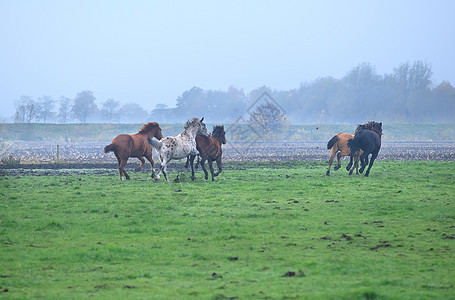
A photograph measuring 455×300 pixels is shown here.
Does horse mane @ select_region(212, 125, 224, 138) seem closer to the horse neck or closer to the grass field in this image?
the horse neck

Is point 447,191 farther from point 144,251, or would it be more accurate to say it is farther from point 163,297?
point 163,297

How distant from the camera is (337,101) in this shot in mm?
113250

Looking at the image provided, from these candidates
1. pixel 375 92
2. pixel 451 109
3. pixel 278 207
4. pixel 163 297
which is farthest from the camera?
pixel 375 92

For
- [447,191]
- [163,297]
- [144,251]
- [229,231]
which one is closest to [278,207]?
[229,231]

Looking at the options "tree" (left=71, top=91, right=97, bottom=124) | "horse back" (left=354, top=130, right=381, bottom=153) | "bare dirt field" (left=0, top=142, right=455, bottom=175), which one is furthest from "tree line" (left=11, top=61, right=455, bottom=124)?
"horse back" (left=354, top=130, right=381, bottom=153)

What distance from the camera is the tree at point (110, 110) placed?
519ft

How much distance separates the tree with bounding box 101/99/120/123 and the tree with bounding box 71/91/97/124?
8350 mm

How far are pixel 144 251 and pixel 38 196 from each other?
8.35m

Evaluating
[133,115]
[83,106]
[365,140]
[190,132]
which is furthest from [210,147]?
[133,115]

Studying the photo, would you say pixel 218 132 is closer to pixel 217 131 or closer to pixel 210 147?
pixel 217 131

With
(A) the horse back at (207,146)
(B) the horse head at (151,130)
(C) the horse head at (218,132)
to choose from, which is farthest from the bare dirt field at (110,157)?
(A) the horse back at (207,146)

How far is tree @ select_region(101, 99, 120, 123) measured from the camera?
158250mm

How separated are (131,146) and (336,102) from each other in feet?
311

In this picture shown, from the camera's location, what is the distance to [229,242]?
10.3 metres
